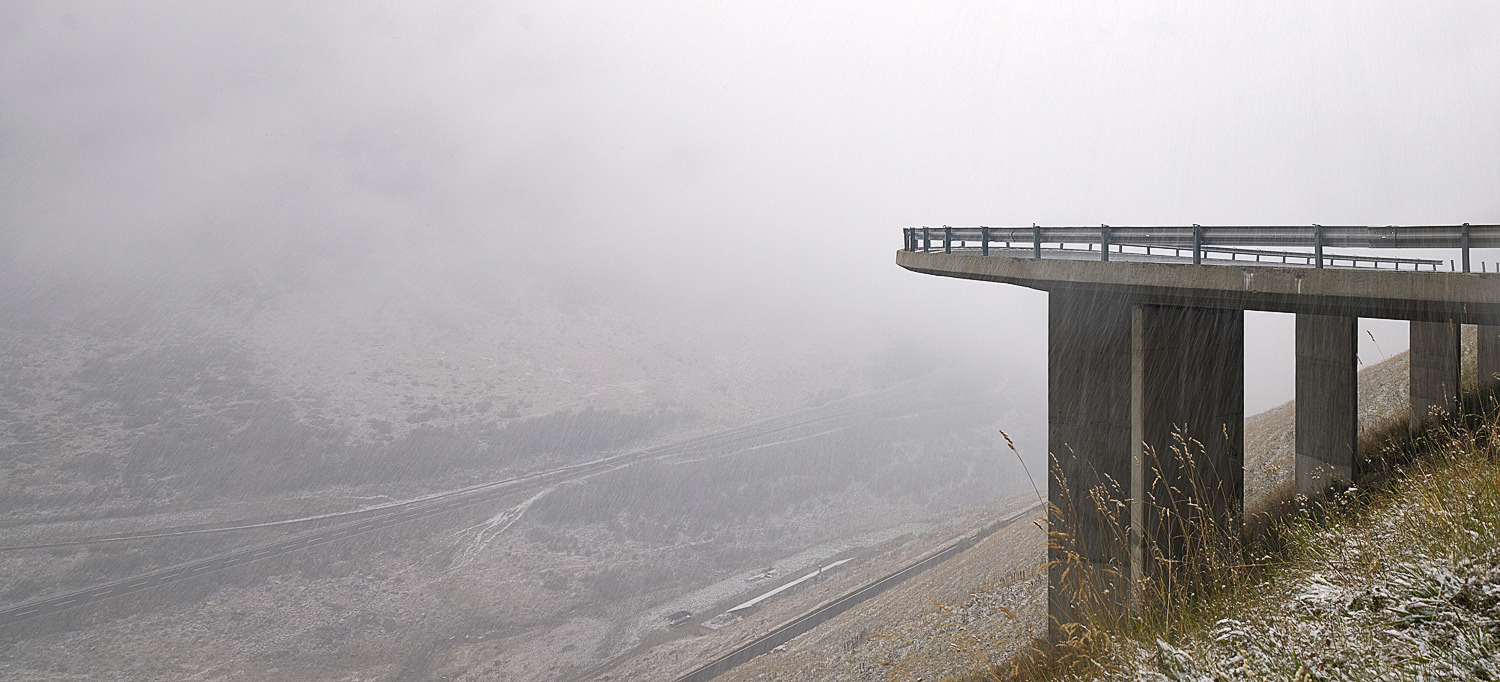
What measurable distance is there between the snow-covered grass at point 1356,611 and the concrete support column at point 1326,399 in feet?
46.6

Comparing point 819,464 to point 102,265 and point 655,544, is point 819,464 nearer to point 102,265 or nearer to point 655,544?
point 655,544

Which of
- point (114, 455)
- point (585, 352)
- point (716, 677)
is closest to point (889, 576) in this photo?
point (716, 677)

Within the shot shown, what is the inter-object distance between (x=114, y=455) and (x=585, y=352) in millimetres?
69189

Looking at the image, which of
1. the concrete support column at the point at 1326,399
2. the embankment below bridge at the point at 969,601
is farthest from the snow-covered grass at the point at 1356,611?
the concrete support column at the point at 1326,399

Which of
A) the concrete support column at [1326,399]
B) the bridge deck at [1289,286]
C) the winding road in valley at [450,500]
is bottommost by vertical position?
the winding road in valley at [450,500]

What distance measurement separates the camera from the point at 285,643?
4800 centimetres

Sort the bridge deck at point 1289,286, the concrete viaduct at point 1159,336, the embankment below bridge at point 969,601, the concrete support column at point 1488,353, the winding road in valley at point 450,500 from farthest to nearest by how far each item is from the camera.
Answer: the winding road in valley at point 450,500, the embankment below bridge at point 969,601, the concrete support column at point 1488,353, the concrete viaduct at point 1159,336, the bridge deck at point 1289,286

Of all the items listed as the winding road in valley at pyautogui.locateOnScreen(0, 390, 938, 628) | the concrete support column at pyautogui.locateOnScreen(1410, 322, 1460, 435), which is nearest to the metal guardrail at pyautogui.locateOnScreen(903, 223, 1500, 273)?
the concrete support column at pyautogui.locateOnScreen(1410, 322, 1460, 435)

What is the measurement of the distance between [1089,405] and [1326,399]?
367 inches

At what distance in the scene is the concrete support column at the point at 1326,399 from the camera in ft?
55.7

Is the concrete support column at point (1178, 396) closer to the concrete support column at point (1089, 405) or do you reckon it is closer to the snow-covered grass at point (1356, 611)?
the concrete support column at point (1089, 405)

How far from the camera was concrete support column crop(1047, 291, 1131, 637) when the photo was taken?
1191cm

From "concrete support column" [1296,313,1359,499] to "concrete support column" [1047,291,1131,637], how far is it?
311 inches

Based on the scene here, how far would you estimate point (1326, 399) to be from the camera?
17422 mm
